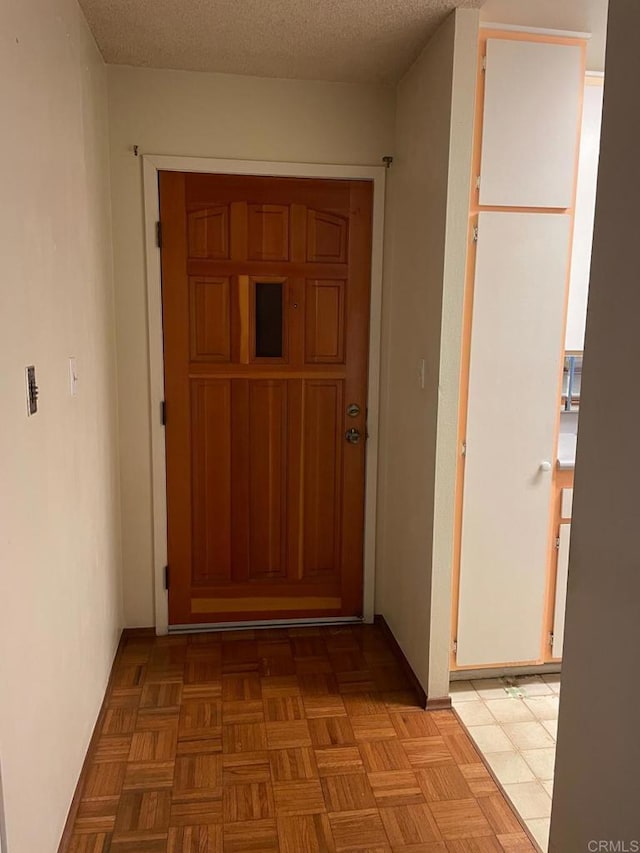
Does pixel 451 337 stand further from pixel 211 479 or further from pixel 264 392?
pixel 211 479

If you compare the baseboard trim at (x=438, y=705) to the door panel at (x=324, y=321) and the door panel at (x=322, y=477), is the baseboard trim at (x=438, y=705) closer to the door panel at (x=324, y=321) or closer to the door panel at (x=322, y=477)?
the door panel at (x=322, y=477)

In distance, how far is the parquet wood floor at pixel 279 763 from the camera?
1979 millimetres

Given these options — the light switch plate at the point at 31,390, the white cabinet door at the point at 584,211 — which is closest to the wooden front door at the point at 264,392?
the white cabinet door at the point at 584,211

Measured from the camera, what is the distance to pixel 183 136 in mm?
2904

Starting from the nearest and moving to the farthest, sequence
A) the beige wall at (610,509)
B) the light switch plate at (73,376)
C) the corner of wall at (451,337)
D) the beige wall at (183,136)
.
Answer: the beige wall at (610,509)
the light switch plate at (73,376)
the corner of wall at (451,337)
the beige wall at (183,136)

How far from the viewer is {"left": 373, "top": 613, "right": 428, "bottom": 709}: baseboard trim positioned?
2656mm

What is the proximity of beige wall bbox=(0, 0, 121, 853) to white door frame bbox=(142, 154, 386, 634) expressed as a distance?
11.8 inches

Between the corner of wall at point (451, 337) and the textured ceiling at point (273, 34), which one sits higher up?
the textured ceiling at point (273, 34)

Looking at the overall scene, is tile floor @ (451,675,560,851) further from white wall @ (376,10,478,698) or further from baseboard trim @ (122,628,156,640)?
baseboard trim @ (122,628,156,640)

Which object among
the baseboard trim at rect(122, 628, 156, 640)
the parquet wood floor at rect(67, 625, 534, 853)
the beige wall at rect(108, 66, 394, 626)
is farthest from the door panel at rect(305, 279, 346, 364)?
the baseboard trim at rect(122, 628, 156, 640)

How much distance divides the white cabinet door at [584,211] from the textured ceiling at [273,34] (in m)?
0.66

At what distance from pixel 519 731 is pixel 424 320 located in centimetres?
155

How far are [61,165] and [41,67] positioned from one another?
28 centimetres

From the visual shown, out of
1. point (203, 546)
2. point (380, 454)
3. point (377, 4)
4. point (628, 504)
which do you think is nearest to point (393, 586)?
point (380, 454)
